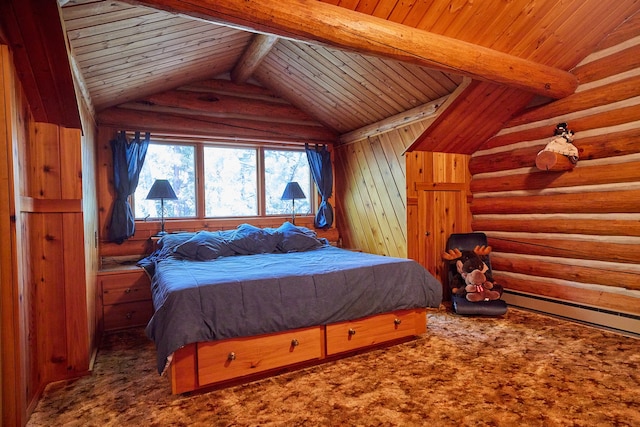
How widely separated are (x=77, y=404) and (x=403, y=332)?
237cm

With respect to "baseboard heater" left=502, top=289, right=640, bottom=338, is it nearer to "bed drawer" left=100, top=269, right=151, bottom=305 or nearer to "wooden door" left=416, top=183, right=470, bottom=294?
"wooden door" left=416, top=183, right=470, bottom=294

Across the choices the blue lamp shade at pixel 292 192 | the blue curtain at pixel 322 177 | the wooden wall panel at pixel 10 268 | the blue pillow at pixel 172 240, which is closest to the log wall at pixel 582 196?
the blue curtain at pixel 322 177

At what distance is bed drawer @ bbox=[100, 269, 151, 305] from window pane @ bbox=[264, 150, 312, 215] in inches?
76.2

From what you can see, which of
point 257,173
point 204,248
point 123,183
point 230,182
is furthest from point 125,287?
point 257,173

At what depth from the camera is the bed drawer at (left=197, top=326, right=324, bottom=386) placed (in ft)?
7.19

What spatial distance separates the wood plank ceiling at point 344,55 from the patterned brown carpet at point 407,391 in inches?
88.3

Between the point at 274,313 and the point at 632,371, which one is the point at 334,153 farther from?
the point at 632,371

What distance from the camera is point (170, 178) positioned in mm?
4410

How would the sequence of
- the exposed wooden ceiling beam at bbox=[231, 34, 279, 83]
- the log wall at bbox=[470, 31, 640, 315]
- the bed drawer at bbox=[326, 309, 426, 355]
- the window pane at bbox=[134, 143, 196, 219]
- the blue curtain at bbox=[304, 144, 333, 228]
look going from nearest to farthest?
1. the bed drawer at bbox=[326, 309, 426, 355]
2. the log wall at bbox=[470, 31, 640, 315]
3. the exposed wooden ceiling beam at bbox=[231, 34, 279, 83]
4. the window pane at bbox=[134, 143, 196, 219]
5. the blue curtain at bbox=[304, 144, 333, 228]

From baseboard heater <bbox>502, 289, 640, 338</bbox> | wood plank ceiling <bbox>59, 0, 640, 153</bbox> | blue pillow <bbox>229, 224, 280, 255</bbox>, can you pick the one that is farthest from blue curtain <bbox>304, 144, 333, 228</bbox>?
baseboard heater <bbox>502, 289, 640, 338</bbox>

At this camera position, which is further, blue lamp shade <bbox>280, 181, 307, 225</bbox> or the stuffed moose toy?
blue lamp shade <bbox>280, 181, 307, 225</bbox>

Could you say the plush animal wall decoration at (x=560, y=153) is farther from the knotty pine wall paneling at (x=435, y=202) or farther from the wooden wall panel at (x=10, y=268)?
the wooden wall panel at (x=10, y=268)

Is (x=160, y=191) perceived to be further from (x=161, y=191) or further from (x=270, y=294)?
(x=270, y=294)

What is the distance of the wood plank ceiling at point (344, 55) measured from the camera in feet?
7.76
